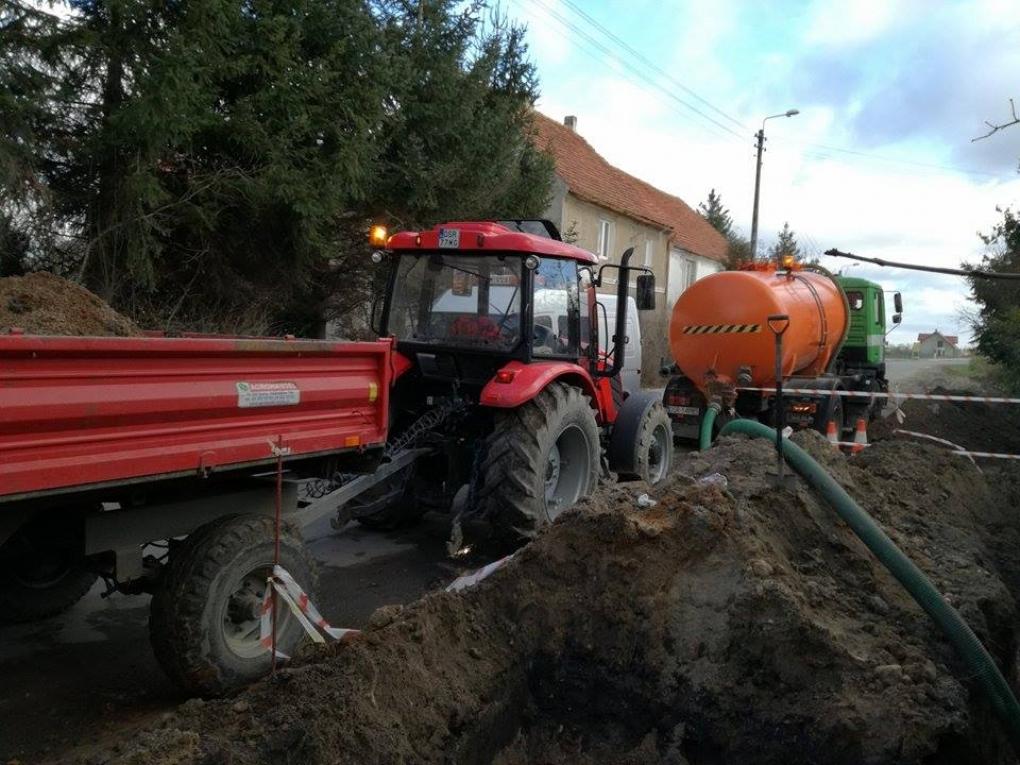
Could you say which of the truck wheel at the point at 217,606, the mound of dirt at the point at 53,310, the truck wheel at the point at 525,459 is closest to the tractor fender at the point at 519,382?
the truck wheel at the point at 525,459

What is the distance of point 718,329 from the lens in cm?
1020

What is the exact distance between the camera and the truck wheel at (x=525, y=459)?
5.30 m

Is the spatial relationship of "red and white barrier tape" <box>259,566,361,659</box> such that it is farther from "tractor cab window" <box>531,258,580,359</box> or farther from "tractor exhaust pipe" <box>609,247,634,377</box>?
"tractor exhaust pipe" <box>609,247,634,377</box>

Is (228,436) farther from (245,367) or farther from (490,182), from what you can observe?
(490,182)

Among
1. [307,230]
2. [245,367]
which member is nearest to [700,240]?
[307,230]

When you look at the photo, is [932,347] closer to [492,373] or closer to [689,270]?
[689,270]

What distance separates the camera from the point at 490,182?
37.0 feet

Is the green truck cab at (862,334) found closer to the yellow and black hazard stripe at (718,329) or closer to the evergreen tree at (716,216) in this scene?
the yellow and black hazard stripe at (718,329)

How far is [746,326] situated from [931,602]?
275 inches

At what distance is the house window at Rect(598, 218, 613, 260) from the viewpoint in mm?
24547

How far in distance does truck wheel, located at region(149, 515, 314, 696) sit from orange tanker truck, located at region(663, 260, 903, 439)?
6940mm

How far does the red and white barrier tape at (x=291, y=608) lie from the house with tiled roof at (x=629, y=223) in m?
13.0

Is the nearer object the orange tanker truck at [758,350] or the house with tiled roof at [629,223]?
the orange tanker truck at [758,350]

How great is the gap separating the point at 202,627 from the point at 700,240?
32.7 metres
